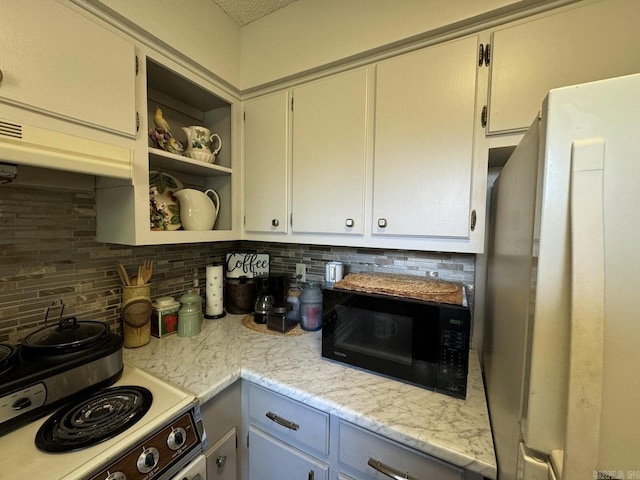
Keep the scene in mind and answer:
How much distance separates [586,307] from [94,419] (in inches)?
44.1

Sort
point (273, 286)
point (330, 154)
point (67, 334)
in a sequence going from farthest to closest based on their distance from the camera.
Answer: point (273, 286) < point (330, 154) < point (67, 334)

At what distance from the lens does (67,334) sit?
0.84m

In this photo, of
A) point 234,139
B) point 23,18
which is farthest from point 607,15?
point 23,18

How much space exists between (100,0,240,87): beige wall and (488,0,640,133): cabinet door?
1.15 metres

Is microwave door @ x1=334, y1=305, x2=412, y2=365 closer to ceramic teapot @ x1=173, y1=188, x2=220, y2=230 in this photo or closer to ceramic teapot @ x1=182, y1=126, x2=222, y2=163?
ceramic teapot @ x1=173, y1=188, x2=220, y2=230

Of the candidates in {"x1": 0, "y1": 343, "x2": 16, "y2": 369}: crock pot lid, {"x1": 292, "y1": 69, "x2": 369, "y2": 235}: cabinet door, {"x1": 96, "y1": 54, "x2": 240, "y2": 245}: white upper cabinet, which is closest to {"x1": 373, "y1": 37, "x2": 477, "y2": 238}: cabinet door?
{"x1": 292, "y1": 69, "x2": 369, "y2": 235}: cabinet door

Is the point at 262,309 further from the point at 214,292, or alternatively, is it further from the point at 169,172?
the point at 169,172

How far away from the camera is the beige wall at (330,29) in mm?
931

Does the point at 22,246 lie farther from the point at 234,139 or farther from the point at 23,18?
the point at 234,139

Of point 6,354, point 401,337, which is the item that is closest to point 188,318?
point 6,354

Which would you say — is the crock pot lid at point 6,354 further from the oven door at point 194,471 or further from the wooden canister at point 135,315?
the oven door at point 194,471

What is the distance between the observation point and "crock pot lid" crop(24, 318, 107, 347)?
0.79 m

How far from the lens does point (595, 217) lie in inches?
14.0

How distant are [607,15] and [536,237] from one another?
0.90 metres
